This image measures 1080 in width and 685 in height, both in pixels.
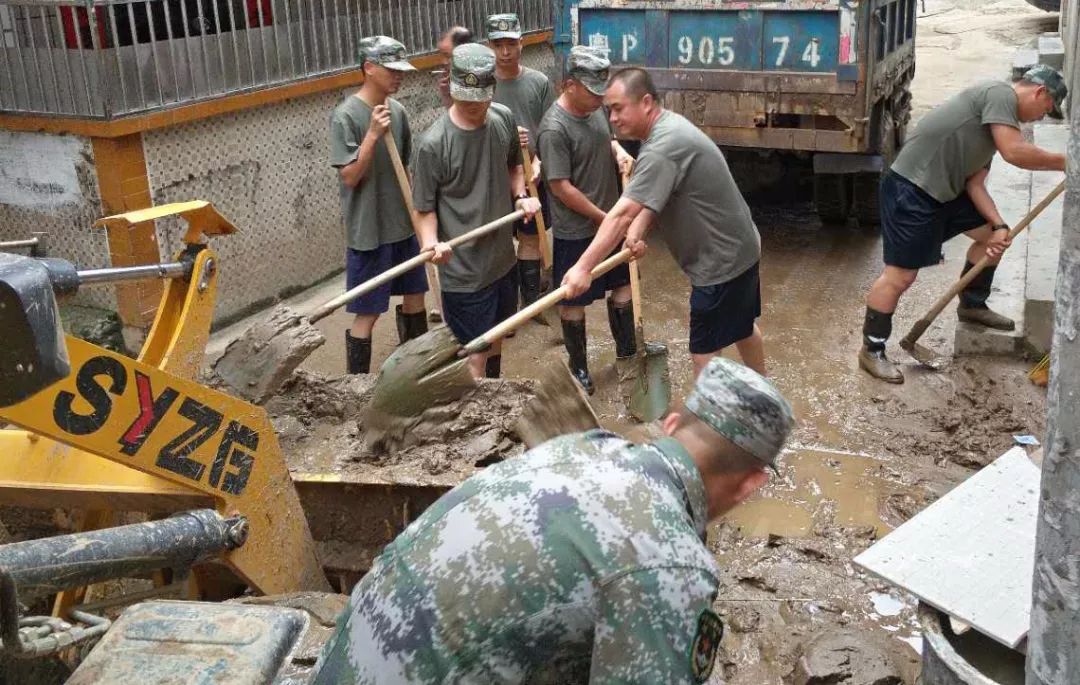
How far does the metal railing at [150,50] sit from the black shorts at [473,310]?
2293 millimetres

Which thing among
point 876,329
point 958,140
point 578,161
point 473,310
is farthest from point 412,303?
point 958,140

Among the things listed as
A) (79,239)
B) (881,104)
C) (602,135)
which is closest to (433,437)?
(602,135)

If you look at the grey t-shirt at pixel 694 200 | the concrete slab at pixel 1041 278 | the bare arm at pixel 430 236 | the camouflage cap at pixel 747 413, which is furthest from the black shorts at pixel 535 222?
the camouflage cap at pixel 747 413

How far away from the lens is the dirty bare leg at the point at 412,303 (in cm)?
629

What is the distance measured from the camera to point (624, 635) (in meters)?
1.91

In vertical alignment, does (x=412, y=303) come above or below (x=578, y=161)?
below

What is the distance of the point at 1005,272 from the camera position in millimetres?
7516

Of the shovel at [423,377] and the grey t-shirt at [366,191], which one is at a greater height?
the grey t-shirt at [366,191]

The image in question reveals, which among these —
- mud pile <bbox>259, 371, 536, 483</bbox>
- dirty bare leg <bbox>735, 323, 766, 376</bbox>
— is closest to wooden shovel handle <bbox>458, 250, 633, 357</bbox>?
mud pile <bbox>259, 371, 536, 483</bbox>

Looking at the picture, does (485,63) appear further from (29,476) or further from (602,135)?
(29,476)

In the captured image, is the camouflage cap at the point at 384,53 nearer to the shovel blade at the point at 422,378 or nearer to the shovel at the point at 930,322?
the shovel blade at the point at 422,378

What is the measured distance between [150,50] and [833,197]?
5.51 metres

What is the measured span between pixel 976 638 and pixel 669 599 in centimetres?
190

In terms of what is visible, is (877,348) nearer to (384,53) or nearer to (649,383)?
(649,383)
